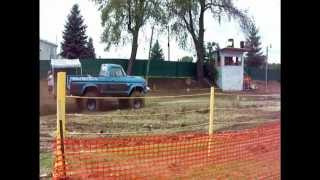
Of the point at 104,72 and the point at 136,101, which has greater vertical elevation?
the point at 104,72

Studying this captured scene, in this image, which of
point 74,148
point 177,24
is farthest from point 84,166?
point 177,24

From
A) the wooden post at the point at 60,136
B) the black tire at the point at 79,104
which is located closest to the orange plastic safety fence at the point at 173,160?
the wooden post at the point at 60,136

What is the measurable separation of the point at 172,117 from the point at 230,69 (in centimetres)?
391

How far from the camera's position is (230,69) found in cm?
1141

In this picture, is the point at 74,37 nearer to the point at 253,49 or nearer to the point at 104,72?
the point at 104,72

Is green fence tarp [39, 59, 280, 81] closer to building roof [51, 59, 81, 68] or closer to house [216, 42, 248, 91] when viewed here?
building roof [51, 59, 81, 68]

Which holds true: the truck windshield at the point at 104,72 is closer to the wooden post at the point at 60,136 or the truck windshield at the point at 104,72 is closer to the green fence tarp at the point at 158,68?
the green fence tarp at the point at 158,68

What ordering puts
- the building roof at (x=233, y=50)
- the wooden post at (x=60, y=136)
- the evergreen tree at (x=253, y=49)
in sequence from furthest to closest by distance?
the evergreen tree at (x=253, y=49) < the building roof at (x=233, y=50) < the wooden post at (x=60, y=136)

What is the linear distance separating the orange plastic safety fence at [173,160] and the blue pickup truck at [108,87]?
238 centimetres

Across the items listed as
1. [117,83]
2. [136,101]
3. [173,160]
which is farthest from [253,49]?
[173,160]

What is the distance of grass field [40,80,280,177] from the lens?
252 inches

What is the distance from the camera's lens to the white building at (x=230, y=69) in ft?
35.9
